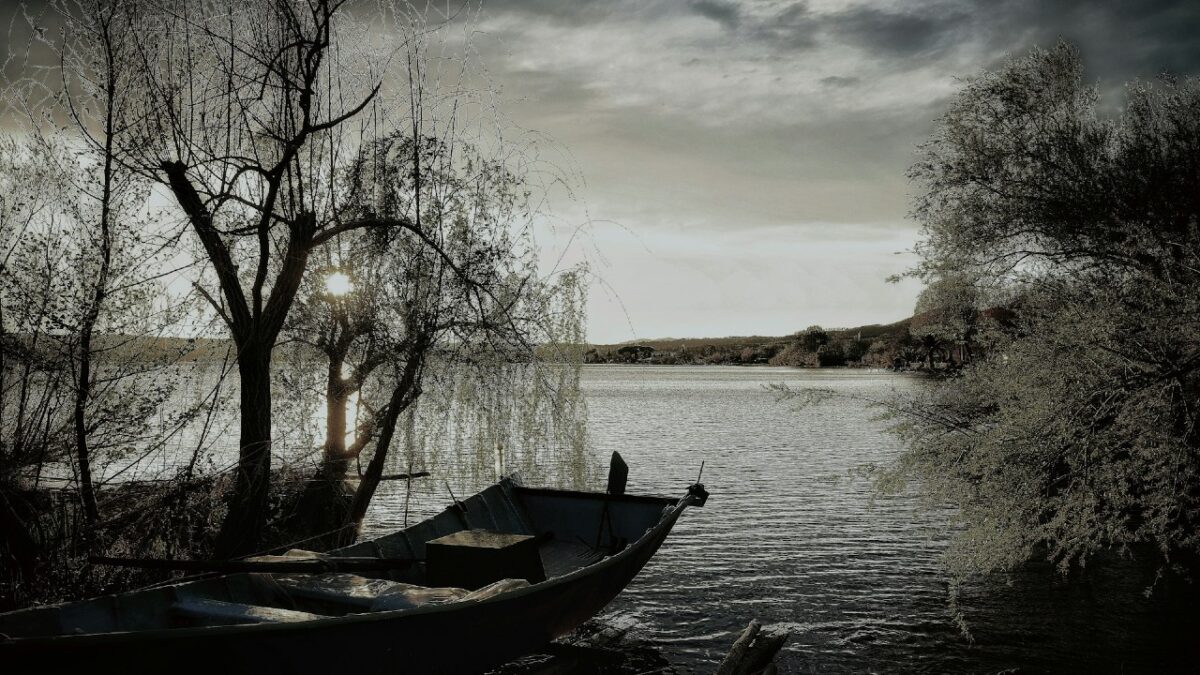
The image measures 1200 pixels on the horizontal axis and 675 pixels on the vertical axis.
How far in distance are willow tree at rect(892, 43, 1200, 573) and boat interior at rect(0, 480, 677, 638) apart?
15.8ft

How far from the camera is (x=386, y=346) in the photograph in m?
11.0

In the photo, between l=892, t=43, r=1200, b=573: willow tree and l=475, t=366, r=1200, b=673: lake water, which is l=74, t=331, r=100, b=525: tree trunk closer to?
l=475, t=366, r=1200, b=673: lake water

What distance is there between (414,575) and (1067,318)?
31.5 feet

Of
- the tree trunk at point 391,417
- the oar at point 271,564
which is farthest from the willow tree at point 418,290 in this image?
the oar at point 271,564

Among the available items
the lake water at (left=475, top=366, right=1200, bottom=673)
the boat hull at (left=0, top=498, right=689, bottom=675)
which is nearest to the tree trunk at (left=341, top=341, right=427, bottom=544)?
the boat hull at (left=0, top=498, right=689, bottom=675)

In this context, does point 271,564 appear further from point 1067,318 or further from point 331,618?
point 1067,318

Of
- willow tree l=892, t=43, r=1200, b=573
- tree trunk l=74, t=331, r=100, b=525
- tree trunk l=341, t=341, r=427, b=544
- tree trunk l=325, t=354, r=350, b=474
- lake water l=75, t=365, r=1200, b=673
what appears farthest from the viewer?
tree trunk l=325, t=354, r=350, b=474

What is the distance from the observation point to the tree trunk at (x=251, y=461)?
8523mm

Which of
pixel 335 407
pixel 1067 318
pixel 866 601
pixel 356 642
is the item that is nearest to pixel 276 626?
pixel 356 642

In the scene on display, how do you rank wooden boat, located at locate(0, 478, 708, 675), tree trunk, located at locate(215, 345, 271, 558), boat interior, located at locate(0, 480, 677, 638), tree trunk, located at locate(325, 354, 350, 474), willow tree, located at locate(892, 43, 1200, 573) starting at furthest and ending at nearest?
1. tree trunk, located at locate(325, 354, 350, 474)
2. willow tree, located at locate(892, 43, 1200, 573)
3. tree trunk, located at locate(215, 345, 271, 558)
4. boat interior, located at locate(0, 480, 677, 638)
5. wooden boat, located at locate(0, 478, 708, 675)

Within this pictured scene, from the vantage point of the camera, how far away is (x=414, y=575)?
9258 millimetres

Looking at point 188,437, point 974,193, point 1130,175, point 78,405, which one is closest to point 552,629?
point 78,405

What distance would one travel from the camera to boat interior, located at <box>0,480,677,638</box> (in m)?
6.25

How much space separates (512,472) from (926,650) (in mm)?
6129
